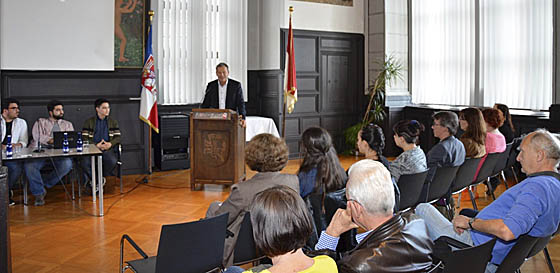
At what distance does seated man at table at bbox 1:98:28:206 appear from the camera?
6.48 metres

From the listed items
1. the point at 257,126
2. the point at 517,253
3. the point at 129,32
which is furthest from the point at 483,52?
the point at 517,253

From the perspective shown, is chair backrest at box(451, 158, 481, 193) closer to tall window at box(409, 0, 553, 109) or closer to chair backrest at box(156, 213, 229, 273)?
chair backrest at box(156, 213, 229, 273)

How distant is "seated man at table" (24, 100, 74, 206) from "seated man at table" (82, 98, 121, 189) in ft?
0.94

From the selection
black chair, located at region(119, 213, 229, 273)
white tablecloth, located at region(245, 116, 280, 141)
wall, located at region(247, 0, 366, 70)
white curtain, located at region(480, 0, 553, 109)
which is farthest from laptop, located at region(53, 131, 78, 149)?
white curtain, located at region(480, 0, 553, 109)

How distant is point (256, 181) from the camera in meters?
3.31

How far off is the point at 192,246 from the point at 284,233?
109 centimetres

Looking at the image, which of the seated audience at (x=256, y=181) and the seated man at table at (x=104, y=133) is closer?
the seated audience at (x=256, y=181)

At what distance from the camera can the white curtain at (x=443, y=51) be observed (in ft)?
31.0

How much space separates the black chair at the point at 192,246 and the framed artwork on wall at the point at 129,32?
5856mm

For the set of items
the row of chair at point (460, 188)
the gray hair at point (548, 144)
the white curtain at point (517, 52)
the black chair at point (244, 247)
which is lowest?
the black chair at point (244, 247)

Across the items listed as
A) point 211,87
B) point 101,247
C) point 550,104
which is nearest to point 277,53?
point 211,87

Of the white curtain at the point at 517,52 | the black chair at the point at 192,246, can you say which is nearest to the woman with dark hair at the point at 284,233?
the black chair at the point at 192,246

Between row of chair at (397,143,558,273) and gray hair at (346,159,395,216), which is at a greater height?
gray hair at (346,159,395,216)

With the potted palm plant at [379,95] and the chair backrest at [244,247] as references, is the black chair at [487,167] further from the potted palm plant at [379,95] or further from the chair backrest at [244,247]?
the potted palm plant at [379,95]
